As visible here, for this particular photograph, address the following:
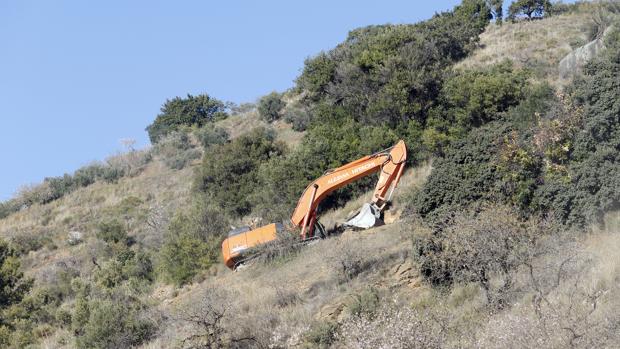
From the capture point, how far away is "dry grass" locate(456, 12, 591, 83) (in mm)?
46816

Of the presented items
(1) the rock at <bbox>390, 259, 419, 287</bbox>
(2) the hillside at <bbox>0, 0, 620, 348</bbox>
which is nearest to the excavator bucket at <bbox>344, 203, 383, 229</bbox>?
(2) the hillside at <bbox>0, 0, 620, 348</bbox>

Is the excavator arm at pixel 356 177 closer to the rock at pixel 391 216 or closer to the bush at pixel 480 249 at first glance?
the rock at pixel 391 216

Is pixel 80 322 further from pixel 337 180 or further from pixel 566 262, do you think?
pixel 566 262

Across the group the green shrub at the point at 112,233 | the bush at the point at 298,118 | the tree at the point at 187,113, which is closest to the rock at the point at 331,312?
the green shrub at the point at 112,233

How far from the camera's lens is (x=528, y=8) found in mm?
62875

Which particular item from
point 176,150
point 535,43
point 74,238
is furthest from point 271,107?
point 535,43

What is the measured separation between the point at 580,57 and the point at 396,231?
15.5 meters

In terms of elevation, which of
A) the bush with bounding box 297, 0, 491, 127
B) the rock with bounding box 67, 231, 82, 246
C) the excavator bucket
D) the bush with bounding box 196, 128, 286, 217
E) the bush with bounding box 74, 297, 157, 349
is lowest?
the excavator bucket

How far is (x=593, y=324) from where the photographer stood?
17.0 m

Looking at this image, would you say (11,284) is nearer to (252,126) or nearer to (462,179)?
(462,179)

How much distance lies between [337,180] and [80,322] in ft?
29.4

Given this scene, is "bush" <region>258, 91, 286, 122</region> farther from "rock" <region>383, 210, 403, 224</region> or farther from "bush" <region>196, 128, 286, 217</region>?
"rock" <region>383, 210, 403, 224</region>

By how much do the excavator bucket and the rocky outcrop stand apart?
11.9 m

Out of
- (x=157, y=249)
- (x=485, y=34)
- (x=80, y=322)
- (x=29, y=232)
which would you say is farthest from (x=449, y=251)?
(x=485, y=34)
